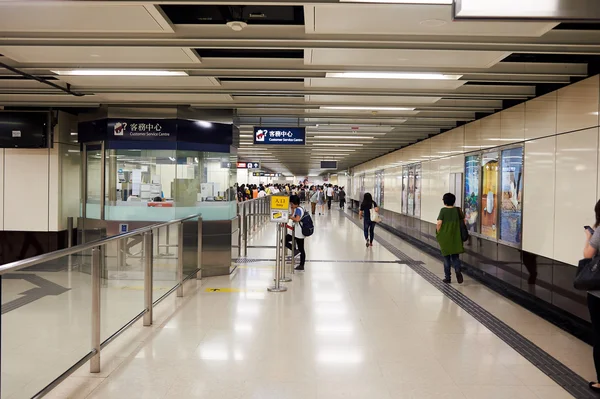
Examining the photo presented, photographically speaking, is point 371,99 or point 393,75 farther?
point 371,99

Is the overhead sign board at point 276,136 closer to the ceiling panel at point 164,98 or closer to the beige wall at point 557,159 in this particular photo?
the ceiling panel at point 164,98

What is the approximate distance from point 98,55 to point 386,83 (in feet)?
10.8

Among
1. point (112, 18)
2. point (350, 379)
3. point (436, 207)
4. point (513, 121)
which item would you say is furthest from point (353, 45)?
point (436, 207)

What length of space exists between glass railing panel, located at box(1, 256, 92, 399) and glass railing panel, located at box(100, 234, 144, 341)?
0.27 m

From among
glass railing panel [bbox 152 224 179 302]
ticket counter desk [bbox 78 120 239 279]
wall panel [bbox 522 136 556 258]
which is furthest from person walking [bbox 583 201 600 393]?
ticket counter desk [bbox 78 120 239 279]

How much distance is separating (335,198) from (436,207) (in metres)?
30.1

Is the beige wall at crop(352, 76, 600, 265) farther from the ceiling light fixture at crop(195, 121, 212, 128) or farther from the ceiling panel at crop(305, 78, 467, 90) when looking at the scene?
the ceiling light fixture at crop(195, 121, 212, 128)

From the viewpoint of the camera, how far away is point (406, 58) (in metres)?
4.74

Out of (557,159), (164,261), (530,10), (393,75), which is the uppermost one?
(393,75)

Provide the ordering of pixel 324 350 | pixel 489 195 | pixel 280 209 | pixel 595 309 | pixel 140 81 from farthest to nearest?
pixel 489 195, pixel 280 209, pixel 140 81, pixel 324 350, pixel 595 309

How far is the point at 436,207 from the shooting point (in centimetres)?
1092

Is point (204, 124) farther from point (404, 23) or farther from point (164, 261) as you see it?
point (404, 23)

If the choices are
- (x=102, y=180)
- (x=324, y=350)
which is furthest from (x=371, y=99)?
(x=102, y=180)

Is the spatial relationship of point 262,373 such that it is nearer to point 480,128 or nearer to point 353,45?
point 353,45
